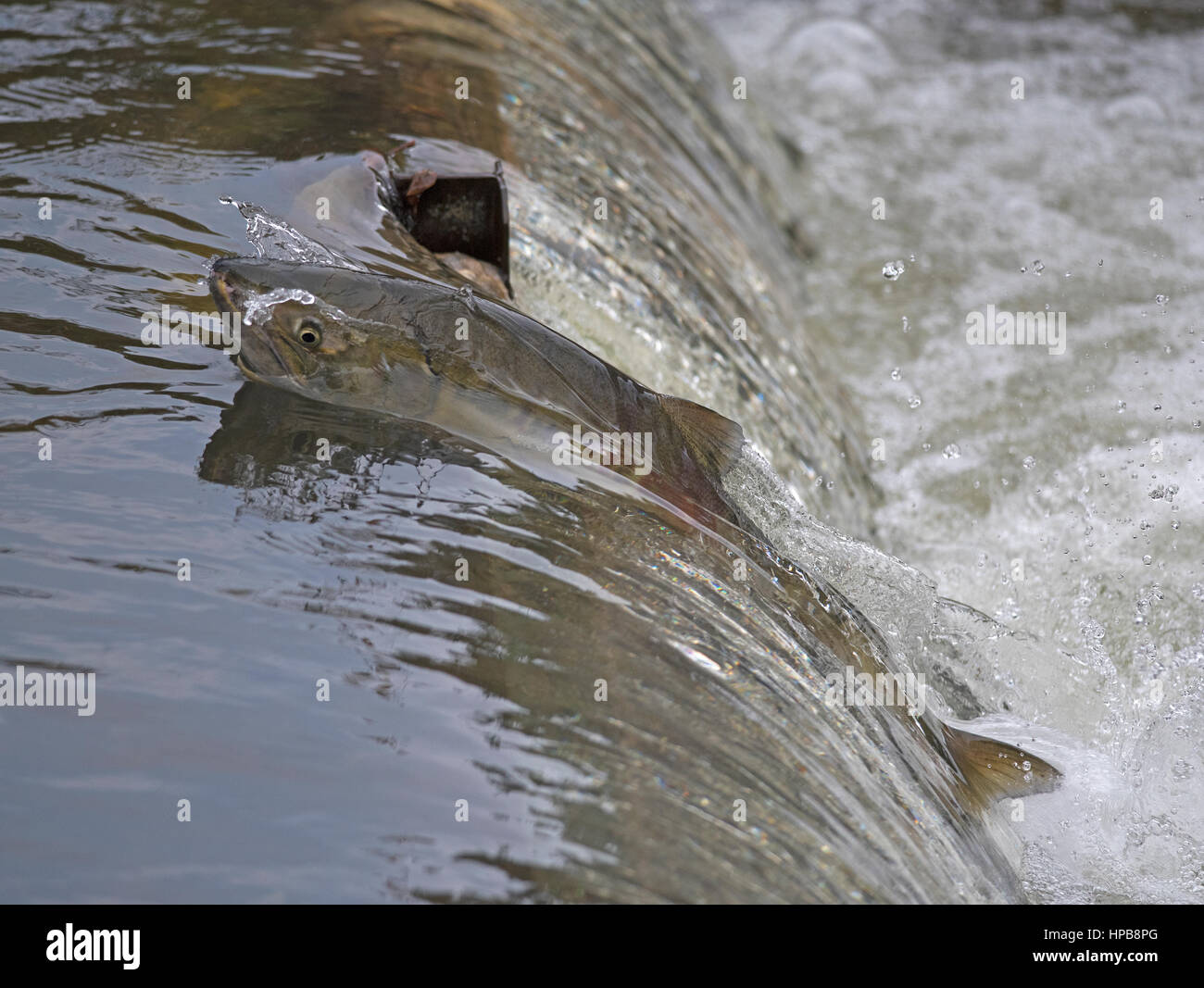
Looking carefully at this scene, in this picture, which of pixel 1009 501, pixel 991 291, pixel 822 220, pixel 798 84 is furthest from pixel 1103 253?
pixel 798 84

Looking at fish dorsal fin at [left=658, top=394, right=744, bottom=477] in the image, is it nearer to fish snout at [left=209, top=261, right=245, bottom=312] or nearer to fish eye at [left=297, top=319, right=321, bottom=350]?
fish eye at [left=297, top=319, right=321, bottom=350]

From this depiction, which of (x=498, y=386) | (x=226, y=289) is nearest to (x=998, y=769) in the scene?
(x=498, y=386)

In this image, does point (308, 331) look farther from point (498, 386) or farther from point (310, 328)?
point (498, 386)

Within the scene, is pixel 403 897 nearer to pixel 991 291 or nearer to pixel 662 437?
pixel 662 437

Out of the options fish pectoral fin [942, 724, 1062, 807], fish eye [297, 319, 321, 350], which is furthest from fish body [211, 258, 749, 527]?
fish pectoral fin [942, 724, 1062, 807]

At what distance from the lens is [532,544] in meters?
1.69

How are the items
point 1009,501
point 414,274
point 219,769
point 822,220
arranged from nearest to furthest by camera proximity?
point 219,769 < point 414,274 < point 1009,501 < point 822,220

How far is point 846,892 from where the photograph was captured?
1470 mm

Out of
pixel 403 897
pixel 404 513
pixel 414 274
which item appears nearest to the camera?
pixel 403 897

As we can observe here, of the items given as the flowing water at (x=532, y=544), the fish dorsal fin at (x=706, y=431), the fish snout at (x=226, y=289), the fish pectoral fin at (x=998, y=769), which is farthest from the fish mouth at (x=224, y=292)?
the fish pectoral fin at (x=998, y=769)

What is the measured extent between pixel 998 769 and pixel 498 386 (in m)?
0.98

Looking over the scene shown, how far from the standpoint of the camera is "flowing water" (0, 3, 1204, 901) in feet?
4.54

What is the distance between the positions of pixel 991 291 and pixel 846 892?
131 inches

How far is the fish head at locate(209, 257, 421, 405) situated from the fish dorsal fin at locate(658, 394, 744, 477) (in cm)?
42
